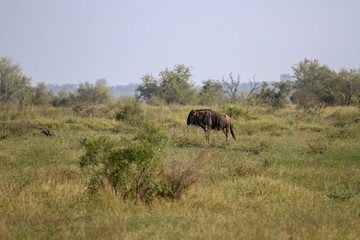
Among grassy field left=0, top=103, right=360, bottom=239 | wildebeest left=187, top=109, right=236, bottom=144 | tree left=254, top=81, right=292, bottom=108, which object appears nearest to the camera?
grassy field left=0, top=103, right=360, bottom=239

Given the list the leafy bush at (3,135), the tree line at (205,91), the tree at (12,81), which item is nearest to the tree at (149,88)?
the tree line at (205,91)

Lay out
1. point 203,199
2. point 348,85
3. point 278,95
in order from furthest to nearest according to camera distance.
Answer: point 348,85 < point 278,95 < point 203,199

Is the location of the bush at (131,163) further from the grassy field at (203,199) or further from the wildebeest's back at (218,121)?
the wildebeest's back at (218,121)

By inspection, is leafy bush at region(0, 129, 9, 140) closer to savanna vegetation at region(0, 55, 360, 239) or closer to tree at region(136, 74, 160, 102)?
savanna vegetation at region(0, 55, 360, 239)

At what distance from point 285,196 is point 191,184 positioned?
1.68m

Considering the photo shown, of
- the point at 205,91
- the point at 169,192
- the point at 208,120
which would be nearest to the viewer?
the point at 169,192

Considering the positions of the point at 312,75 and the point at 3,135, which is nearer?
the point at 3,135

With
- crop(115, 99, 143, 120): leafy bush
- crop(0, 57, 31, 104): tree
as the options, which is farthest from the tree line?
crop(115, 99, 143, 120): leafy bush

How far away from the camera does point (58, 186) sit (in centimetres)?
609

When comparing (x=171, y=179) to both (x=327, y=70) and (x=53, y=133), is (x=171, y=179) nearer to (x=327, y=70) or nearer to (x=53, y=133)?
(x=53, y=133)

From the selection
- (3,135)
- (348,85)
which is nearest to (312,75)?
(348,85)

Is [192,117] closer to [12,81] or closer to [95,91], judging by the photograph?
[12,81]

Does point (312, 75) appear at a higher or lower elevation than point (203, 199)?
higher

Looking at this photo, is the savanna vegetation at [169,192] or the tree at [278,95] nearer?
the savanna vegetation at [169,192]
